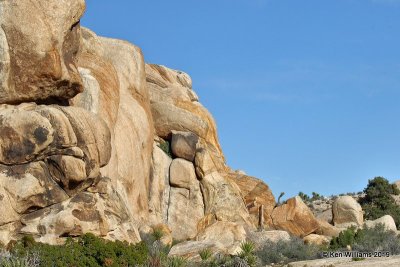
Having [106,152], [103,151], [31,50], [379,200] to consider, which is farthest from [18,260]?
[379,200]

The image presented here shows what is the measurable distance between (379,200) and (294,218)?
18.1 meters

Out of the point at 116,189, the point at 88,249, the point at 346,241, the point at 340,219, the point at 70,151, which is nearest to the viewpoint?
the point at 88,249

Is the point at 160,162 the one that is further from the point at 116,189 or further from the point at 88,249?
the point at 88,249

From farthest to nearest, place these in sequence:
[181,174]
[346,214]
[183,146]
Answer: [346,214] < [183,146] < [181,174]

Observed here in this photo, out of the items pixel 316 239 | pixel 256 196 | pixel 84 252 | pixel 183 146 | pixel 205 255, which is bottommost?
pixel 84 252

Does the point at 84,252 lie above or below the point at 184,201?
below

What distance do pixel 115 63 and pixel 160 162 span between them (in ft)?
22.3

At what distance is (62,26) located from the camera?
1214 inches

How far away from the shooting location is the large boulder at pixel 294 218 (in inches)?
2035

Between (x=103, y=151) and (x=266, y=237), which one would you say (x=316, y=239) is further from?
(x=103, y=151)

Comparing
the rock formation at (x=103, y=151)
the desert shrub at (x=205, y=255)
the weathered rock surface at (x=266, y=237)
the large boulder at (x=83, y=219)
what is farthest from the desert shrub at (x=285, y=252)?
the large boulder at (x=83, y=219)

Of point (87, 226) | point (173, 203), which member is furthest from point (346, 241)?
point (87, 226)

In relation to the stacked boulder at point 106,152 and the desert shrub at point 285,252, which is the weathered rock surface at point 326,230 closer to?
the stacked boulder at point 106,152

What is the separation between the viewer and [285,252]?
39.1m
